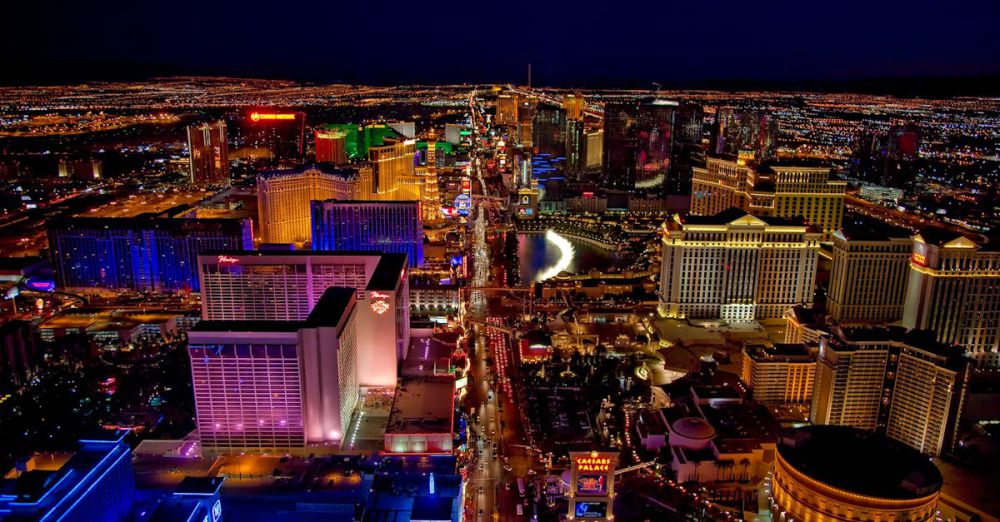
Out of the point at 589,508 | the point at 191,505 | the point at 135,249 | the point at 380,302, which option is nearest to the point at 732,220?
the point at 380,302

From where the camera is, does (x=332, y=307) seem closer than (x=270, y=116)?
Yes

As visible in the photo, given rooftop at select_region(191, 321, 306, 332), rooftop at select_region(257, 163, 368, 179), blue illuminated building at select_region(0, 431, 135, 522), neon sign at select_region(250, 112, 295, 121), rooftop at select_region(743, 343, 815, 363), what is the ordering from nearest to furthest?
blue illuminated building at select_region(0, 431, 135, 522) → rooftop at select_region(191, 321, 306, 332) → rooftop at select_region(743, 343, 815, 363) → rooftop at select_region(257, 163, 368, 179) → neon sign at select_region(250, 112, 295, 121)

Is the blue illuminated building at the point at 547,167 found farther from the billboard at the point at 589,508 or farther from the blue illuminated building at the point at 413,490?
the billboard at the point at 589,508

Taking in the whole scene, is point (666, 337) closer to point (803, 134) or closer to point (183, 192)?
point (183, 192)

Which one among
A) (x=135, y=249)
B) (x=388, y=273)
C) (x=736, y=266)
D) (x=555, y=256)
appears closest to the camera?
(x=388, y=273)

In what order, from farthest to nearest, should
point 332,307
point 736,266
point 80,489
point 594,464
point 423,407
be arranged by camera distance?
point 736,266
point 423,407
point 332,307
point 594,464
point 80,489

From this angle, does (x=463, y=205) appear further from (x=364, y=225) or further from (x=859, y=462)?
(x=859, y=462)

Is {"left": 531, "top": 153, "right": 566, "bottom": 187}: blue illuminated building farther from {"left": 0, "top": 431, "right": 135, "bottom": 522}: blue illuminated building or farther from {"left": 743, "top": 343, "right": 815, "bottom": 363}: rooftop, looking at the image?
{"left": 0, "top": 431, "right": 135, "bottom": 522}: blue illuminated building

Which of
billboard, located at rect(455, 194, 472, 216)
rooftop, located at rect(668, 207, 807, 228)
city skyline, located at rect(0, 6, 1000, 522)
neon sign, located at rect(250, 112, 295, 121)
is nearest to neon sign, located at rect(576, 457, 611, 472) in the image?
city skyline, located at rect(0, 6, 1000, 522)
